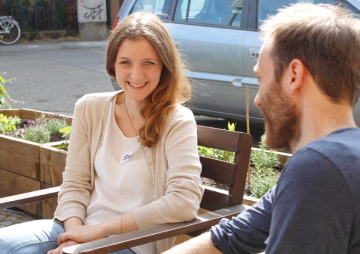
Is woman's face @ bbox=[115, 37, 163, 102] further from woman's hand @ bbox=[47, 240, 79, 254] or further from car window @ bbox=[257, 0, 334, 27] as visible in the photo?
car window @ bbox=[257, 0, 334, 27]

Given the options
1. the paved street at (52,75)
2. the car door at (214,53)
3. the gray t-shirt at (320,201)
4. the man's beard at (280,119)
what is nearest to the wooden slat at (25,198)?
the man's beard at (280,119)

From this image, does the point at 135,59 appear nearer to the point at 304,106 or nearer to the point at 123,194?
the point at 123,194

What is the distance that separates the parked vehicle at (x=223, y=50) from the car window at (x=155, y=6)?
0.41 meters

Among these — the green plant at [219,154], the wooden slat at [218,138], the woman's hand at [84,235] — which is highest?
the wooden slat at [218,138]

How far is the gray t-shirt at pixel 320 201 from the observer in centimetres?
117

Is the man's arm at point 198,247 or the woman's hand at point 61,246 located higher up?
the man's arm at point 198,247

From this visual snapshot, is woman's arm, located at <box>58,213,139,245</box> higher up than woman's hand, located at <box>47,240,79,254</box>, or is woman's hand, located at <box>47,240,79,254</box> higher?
woman's arm, located at <box>58,213,139,245</box>

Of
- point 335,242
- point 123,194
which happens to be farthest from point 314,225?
point 123,194

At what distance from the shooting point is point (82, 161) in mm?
2555

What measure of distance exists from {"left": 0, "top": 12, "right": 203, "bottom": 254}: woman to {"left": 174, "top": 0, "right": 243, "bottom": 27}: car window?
10.6 feet

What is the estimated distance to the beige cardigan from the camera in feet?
7.38

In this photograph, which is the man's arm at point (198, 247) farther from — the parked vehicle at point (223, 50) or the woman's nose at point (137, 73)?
the parked vehicle at point (223, 50)

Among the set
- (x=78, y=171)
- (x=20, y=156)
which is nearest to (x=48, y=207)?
(x=20, y=156)

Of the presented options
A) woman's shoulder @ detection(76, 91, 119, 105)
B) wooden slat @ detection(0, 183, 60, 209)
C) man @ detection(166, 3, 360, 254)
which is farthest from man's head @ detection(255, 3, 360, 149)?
wooden slat @ detection(0, 183, 60, 209)
